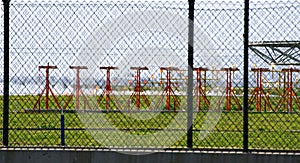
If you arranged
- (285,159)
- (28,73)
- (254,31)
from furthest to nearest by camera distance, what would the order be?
1. (28,73)
2. (254,31)
3. (285,159)

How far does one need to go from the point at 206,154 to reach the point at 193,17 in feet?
5.77

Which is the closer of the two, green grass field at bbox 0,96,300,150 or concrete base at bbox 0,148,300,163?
concrete base at bbox 0,148,300,163

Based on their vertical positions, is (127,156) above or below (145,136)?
above

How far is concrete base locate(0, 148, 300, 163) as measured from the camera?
774 cm

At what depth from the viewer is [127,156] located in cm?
784

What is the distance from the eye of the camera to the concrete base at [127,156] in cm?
774

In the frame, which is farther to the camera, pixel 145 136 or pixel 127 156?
pixel 145 136

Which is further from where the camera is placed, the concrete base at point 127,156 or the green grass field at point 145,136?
the green grass field at point 145,136

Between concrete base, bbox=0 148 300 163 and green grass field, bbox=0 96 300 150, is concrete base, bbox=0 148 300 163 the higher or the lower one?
the higher one

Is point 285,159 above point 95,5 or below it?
below

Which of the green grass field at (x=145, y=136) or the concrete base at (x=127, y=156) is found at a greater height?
the concrete base at (x=127, y=156)

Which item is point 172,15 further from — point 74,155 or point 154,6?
point 74,155

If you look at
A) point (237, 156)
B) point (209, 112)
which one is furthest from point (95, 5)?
point (209, 112)

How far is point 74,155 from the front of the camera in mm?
7879
